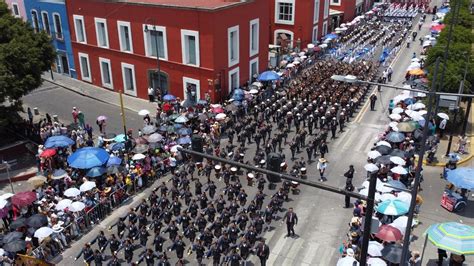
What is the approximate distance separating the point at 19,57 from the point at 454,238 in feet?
83.4

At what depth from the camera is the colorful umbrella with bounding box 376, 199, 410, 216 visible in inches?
653

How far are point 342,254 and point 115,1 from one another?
28283 millimetres

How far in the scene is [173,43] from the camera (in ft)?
110

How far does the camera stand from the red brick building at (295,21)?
49.1 metres

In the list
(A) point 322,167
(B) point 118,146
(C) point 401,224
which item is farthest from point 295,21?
(C) point 401,224

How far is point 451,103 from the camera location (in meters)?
25.4

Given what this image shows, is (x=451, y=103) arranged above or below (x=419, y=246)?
above

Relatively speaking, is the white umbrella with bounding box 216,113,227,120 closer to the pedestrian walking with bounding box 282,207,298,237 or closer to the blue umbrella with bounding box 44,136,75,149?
the blue umbrella with bounding box 44,136,75,149

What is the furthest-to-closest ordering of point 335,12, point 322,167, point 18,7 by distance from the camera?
point 335,12, point 18,7, point 322,167

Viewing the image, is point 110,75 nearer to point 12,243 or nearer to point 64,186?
point 64,186

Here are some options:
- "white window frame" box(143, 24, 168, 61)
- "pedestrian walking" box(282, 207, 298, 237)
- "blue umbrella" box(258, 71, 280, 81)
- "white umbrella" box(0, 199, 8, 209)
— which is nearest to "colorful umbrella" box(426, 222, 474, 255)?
"pedestrian walking" box(282, 207, 298, 237)

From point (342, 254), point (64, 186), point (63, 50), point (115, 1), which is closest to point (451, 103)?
point (342, 254)

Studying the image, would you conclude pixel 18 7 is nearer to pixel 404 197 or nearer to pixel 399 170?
pixel 399 170

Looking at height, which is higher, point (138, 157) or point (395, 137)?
point (395, 137)
